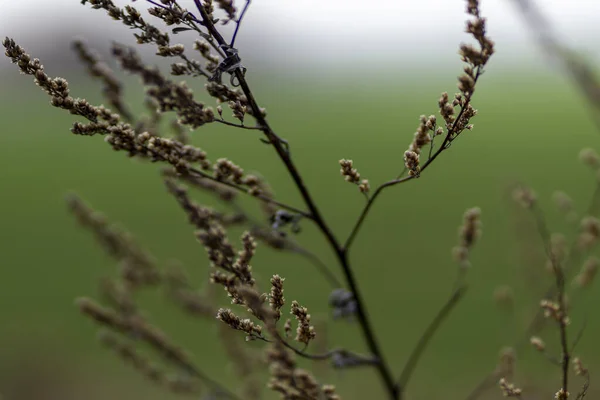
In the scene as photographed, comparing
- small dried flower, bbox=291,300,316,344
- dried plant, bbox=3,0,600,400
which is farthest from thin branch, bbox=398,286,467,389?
small dried flower, bbox=291,300,316,344

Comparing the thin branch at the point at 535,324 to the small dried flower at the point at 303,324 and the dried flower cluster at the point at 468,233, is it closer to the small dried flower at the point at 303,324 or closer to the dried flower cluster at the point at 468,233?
the dried flower cluster at the point at 468,233

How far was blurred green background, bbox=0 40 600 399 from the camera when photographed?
11.5ft

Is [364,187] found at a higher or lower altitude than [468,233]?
lower

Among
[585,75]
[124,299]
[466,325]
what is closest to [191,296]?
[124,299]

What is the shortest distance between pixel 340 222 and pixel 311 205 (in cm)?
398

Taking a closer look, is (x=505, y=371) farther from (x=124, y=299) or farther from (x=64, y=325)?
(x=64, y=325)

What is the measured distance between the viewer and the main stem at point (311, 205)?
2.36ft

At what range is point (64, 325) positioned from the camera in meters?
4.14

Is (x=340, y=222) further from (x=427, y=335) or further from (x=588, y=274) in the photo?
(x=427, y=335)

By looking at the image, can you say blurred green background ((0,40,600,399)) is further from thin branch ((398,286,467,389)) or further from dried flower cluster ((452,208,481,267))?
thin branch ((398,286,467,389))

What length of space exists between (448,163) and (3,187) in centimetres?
463

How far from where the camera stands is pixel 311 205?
0.83 meters

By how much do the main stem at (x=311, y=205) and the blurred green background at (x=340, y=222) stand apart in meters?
0.78

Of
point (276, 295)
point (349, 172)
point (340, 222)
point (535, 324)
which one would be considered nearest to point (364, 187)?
point (349, 172)
